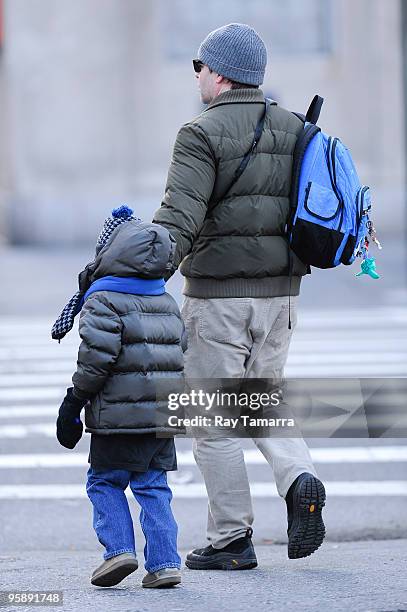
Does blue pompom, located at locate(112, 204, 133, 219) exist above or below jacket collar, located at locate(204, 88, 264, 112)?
below

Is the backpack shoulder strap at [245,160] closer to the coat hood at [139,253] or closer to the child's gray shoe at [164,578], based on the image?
the coat hood at [139,253]

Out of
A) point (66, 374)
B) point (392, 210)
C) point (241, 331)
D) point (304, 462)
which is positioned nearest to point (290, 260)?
point (241, 331)

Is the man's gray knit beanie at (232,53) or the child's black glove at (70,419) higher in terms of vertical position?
the man's gray knit beanie at (232,53)

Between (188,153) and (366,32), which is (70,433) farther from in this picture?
(366,32)

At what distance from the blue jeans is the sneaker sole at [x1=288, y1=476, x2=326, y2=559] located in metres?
0.44

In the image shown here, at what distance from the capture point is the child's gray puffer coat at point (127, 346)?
4.35m

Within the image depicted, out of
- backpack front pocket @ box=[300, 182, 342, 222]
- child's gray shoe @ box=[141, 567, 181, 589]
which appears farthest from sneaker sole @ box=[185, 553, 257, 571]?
backpack front pocket @ box=[300, 182, 342, 222]

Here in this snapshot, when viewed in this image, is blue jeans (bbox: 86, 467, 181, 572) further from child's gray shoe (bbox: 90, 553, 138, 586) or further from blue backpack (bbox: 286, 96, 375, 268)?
blue backpack (bbox: 286, 96, 375, 268)

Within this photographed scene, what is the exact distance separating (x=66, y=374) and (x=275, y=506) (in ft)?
14.6

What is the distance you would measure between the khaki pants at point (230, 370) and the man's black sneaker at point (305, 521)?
0.13 metres

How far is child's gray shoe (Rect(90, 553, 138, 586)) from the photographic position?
4492mm

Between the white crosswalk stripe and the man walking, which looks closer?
the man walking

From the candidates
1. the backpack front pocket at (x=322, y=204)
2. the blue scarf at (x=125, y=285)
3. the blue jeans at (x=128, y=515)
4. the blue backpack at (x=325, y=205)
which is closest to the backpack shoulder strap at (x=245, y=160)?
the blue backpack at (x=325, y=205)

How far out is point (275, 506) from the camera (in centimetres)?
656
